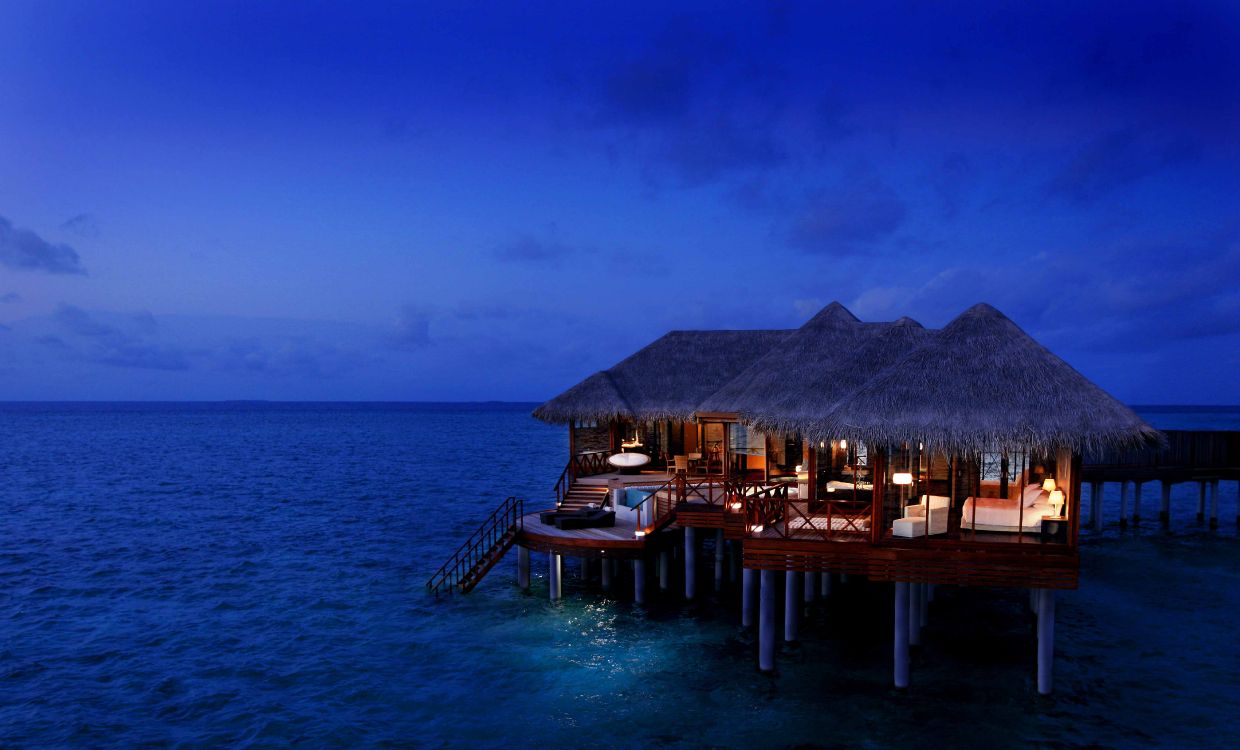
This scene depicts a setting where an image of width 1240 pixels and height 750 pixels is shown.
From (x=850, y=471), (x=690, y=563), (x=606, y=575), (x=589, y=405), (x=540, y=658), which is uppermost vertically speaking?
(x=589, y=405)

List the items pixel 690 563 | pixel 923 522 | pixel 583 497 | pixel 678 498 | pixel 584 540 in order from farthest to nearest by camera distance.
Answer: pixel 583 497 < pixel 690 563 < pixel 584 540 < pixel 678 498 < pixel 923 522

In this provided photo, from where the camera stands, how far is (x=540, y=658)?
17766 millimetres

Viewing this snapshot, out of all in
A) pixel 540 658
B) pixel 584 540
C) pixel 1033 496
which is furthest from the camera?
pixel 584 540

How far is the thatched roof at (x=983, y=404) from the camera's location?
14.0 meters

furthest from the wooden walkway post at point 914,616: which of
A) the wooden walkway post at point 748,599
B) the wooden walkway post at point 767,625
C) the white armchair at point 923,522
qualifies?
the wooden walkway post at point 748,599

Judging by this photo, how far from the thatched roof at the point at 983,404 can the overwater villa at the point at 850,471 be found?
0.10ft

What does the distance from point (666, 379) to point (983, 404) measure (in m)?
14.4

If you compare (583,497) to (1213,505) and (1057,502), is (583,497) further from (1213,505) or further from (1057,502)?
(1213,505)

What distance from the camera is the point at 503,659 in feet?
58.5

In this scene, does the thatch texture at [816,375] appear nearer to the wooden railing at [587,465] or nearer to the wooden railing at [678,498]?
the wooden railing at [678,498]

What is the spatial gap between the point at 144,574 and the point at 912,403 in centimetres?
2608

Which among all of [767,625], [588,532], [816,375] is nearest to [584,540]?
[588,532]

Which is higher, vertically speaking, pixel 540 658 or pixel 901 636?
pixel 901 636

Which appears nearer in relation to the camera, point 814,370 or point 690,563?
point 814,370
